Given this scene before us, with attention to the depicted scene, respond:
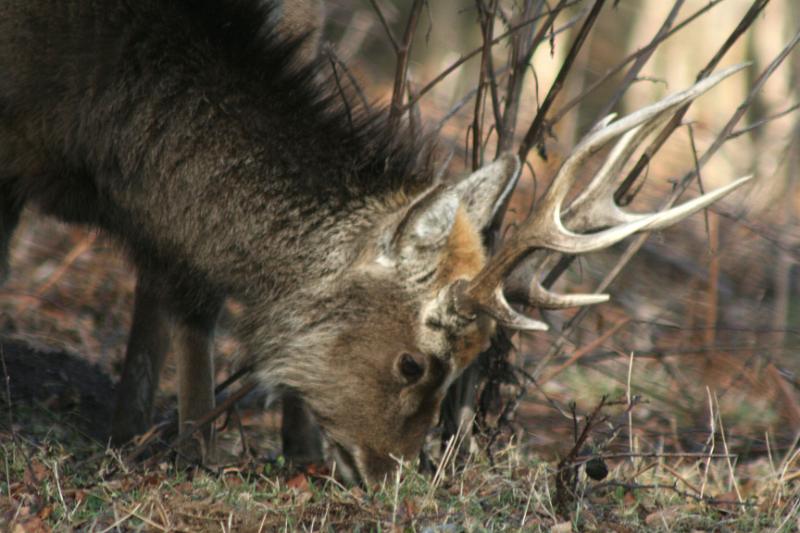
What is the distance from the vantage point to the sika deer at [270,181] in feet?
17.6

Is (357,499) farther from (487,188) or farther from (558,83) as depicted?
(558,83)

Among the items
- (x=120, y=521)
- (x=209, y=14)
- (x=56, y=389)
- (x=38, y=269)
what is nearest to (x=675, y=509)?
(x=120, y=521)

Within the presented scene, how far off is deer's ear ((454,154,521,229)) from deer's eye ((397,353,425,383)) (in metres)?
0.63

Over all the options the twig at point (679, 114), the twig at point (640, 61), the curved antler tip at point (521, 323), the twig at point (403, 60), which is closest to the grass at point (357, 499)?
the curved antler tip at point (521, 323)

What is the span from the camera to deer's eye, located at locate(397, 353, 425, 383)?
538cm

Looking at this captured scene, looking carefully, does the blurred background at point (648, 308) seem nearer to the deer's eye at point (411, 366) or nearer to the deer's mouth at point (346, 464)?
the deer's eye at point (411, 366)

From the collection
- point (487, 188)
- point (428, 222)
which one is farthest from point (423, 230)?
point (487, 188)

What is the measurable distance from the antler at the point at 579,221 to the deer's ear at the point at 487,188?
1.04 feet

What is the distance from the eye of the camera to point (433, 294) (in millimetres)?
5332

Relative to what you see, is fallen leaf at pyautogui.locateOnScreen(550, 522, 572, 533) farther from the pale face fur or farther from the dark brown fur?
the dark brown fur

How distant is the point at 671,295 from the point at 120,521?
6.23 meters

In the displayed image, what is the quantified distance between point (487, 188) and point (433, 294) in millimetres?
521

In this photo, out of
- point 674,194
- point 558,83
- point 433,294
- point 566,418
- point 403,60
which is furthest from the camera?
point 566,418

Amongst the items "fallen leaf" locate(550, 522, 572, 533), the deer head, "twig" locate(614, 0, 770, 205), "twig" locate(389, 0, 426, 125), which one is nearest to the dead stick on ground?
the deer head
